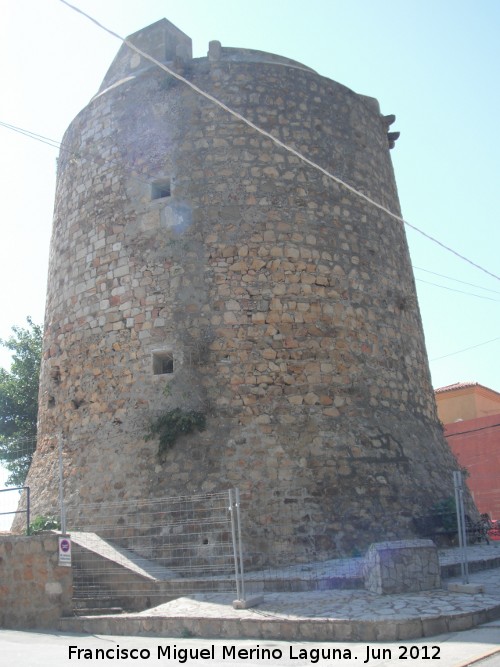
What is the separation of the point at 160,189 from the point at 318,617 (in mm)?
7501

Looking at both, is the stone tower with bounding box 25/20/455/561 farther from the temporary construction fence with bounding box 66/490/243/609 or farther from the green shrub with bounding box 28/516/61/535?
the green shrub with bounding box 28/516/61/535

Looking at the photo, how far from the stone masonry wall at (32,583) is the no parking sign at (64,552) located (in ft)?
0.20

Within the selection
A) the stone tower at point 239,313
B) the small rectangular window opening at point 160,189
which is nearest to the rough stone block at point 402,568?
the stone tower at point 239,313

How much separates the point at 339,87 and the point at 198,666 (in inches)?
394

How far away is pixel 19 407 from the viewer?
17688mm

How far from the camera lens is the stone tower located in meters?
10.1

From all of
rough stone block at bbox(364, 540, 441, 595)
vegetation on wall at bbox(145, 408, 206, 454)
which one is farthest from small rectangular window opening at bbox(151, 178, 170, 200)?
rough stone block at bbox(364, 540, 441, 595)

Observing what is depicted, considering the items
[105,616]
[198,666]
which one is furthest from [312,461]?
[198,666]

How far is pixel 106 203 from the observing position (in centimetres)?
1191

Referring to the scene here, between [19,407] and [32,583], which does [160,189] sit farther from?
[19,407]

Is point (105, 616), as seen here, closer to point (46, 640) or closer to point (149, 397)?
point (46, 640)

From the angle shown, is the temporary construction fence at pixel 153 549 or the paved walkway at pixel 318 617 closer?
the paved walkway at pixel 318 617

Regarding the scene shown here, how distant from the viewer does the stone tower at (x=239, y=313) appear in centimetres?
1005

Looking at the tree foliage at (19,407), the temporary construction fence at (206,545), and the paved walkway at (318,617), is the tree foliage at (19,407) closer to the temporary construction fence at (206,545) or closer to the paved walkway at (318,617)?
the temporary construction fence at (206,545)
